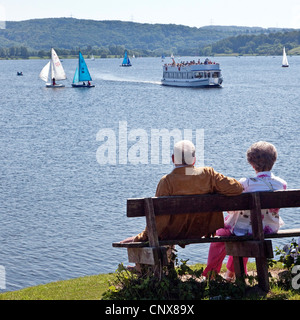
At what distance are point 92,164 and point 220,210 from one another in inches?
1128

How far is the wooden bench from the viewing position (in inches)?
280

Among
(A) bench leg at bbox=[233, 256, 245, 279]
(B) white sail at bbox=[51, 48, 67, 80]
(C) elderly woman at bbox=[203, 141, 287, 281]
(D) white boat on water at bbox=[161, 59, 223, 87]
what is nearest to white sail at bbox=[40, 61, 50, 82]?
(B) white sail at bbox=[51, 48, 67, 80]

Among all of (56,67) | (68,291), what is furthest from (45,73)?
(68,291)

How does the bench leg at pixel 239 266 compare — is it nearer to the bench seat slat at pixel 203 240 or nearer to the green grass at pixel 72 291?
the bench seat slat at pixel 203 240

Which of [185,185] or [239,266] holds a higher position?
[185,185]

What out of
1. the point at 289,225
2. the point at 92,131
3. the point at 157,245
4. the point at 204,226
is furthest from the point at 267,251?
the point at 92,131

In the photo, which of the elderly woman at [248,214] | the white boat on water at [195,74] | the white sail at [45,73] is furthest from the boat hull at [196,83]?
the elderly woman at [248,214]

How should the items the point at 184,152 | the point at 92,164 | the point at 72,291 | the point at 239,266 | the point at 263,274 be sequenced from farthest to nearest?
1. the point at 92,164
2. the point at 72,291
3. the point at 239,266
4. the point at 263,274
5. the point at 184,152

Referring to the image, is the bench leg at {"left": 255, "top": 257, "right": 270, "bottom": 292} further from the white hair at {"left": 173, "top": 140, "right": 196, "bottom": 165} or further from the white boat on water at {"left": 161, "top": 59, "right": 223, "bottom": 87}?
the white boat on water at {"left": 161, "top": 59, "right": 223, "bottom": 87}

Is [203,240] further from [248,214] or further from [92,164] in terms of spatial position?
[92,164]

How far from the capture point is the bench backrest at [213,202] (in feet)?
23.3

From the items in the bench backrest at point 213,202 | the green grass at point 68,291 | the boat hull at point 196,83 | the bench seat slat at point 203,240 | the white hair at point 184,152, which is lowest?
the boat hull at point 196,83

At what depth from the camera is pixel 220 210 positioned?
24.1 feet
